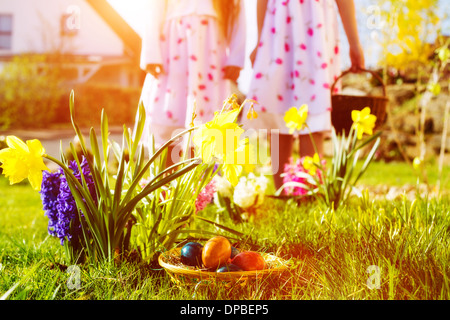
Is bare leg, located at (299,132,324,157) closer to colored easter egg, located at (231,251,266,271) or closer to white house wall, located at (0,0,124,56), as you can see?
colored easter egg, located at (231,251,266,271)

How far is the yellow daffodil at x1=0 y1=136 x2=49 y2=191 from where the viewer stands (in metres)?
1.23

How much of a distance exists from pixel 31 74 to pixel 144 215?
8597 millimetres

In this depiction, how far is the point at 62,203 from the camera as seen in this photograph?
151 centimetres

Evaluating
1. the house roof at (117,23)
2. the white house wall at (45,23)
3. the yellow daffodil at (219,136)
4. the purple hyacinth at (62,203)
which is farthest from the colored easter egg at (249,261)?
the white house wall at (45,23)

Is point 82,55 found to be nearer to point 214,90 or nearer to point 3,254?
point 214,90

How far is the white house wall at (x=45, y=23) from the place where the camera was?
33.5 ft

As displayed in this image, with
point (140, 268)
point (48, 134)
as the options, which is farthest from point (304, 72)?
point (48, 134)

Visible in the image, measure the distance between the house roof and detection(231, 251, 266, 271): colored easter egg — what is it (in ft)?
6.38

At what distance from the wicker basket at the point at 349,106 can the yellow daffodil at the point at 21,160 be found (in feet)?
5.02

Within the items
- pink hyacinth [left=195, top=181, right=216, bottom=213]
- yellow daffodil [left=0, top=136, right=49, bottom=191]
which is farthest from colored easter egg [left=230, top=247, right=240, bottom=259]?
yellow daffodil [left=0, top=136, right=49, bottom=191]

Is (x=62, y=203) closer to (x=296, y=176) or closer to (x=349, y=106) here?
(x=296, y=176)

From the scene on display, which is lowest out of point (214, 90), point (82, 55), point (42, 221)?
point (42, 221)

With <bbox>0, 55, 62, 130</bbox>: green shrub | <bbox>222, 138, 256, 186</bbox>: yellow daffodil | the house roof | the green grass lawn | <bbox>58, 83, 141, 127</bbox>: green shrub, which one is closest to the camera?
the green grass lawn
